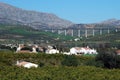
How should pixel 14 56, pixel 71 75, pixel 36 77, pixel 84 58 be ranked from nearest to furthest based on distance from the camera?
pixel 36 77, pixel 71 75, pixel 14 56, pixel 84 58

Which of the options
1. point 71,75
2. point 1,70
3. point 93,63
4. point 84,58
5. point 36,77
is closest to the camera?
point 36,77

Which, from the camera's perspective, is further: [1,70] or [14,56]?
[14,56]

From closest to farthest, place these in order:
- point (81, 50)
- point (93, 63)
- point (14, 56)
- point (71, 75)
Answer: point (71, 75) < point (93, 63) < point (14, 56) < point (81, 50)

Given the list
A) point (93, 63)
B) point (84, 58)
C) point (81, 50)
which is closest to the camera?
point (93, 63)

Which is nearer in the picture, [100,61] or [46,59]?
[100,61]

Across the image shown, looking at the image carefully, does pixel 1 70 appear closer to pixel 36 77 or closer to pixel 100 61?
pixel 36 77

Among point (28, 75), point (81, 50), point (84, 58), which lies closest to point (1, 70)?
point (28, 75)

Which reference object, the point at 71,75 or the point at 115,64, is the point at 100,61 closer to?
the point at 115,64


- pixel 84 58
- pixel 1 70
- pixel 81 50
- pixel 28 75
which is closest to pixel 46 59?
pixel 84 58

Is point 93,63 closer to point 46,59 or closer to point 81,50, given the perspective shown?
point 46,59
